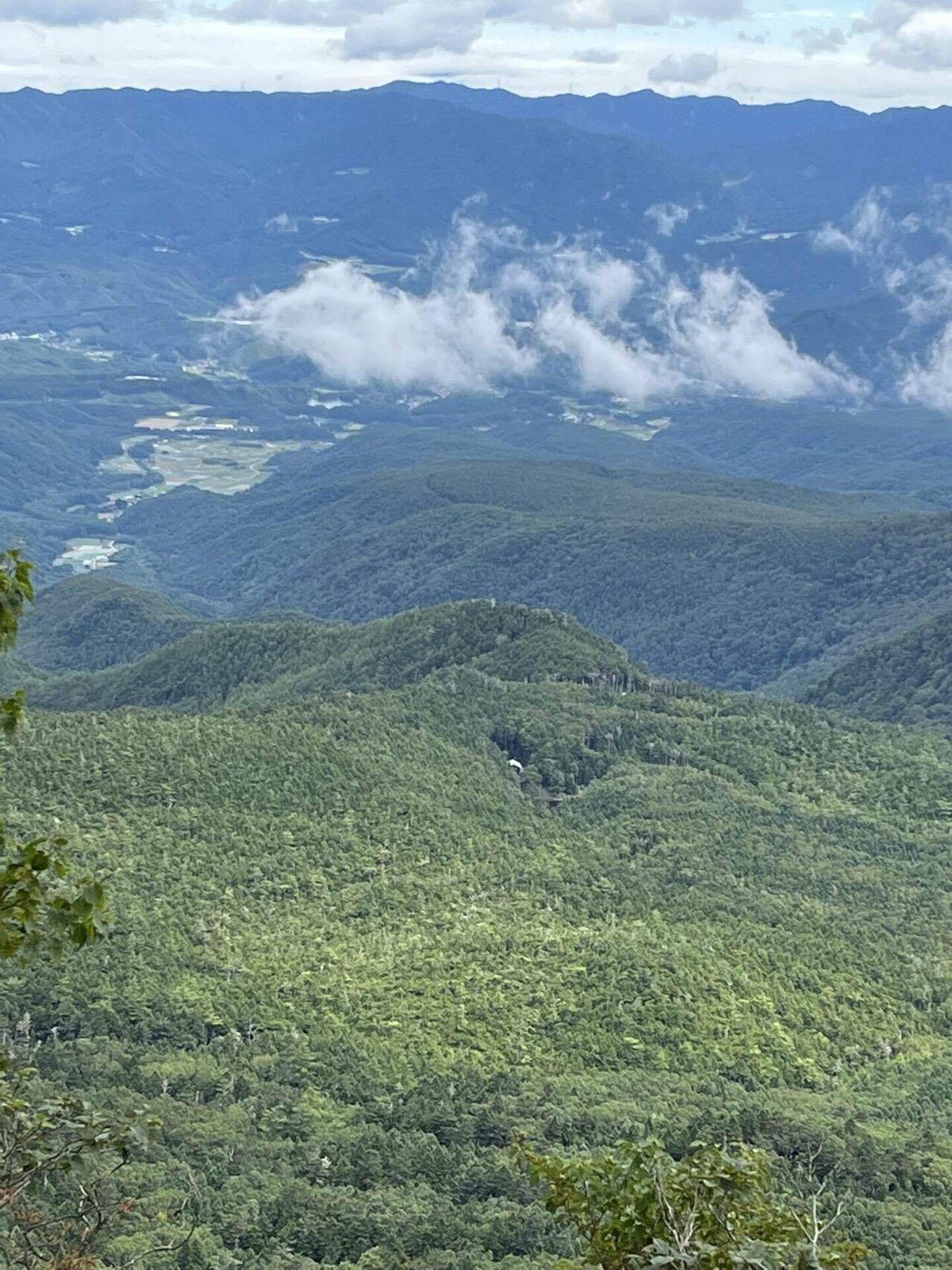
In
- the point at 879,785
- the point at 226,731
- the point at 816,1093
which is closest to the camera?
the point at 816,1093

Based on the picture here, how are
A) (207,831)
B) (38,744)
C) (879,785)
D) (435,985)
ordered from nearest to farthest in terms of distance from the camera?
(435,985)
(207,831)
(38,744)
(879,785)

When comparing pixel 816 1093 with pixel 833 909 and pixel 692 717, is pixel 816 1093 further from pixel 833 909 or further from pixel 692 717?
pixel 692 717

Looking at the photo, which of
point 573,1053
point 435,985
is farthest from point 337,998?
point 573,1053

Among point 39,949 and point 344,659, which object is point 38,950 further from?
point 344,659

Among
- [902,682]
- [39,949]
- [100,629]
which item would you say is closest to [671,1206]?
[39,949]

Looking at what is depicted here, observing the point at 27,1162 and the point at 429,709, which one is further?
the point at 429,709

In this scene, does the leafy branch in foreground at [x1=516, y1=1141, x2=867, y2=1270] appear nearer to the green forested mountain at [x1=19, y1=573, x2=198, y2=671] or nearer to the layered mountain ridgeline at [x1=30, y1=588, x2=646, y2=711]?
the layered mountain ridgeline at [x1=30, y1=588, x2=646, y2=711]

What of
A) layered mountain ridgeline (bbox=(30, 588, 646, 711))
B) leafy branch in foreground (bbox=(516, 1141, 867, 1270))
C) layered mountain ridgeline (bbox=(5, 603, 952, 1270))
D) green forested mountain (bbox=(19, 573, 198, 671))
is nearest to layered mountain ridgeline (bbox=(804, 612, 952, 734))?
layered mountain ridgeline (bbox=(30, 588, 646, 711))
